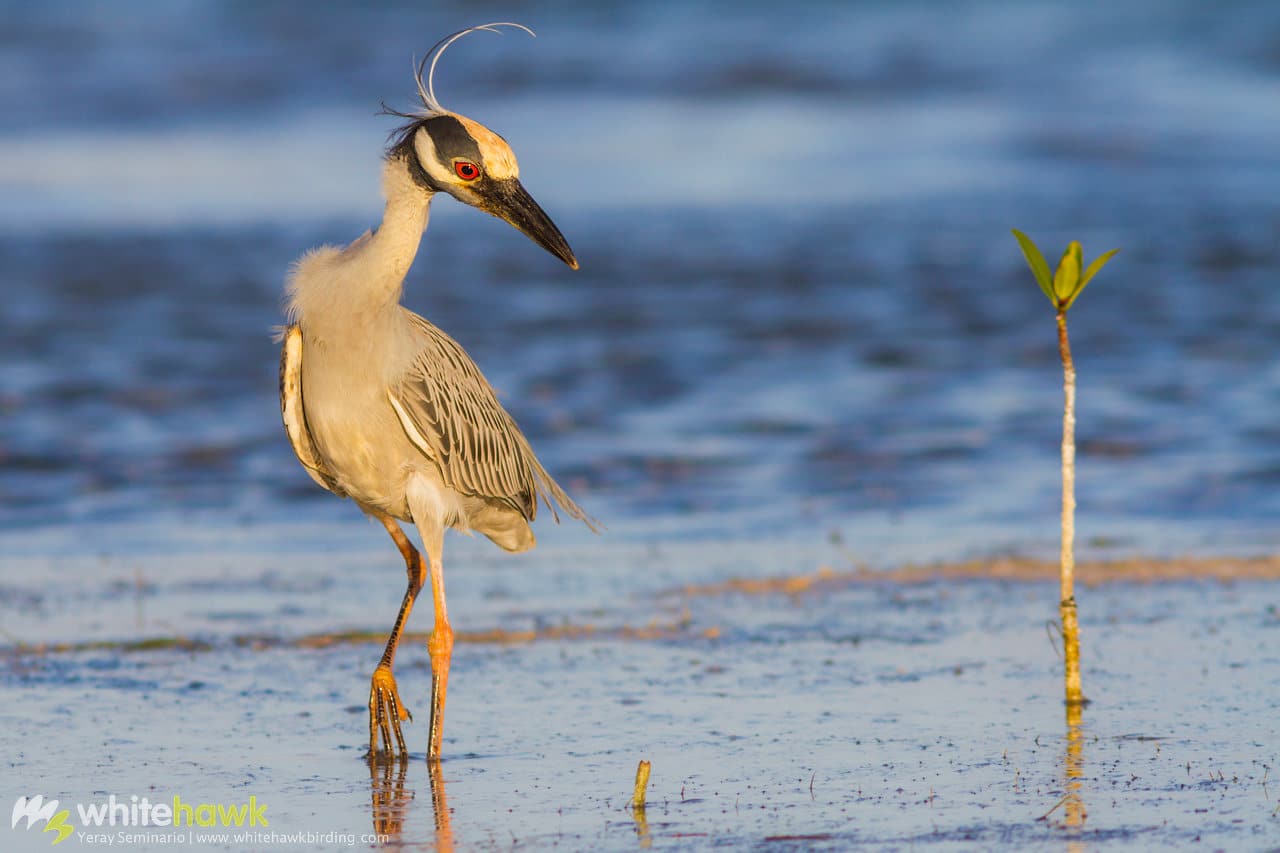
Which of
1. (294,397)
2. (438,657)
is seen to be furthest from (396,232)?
(438,657)

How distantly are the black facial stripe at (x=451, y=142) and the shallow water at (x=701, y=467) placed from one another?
1952 mm

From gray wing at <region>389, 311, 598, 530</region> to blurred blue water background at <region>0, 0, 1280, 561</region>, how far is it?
2.48 m

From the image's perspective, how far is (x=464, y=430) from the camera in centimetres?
640

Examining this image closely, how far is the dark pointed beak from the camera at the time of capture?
6.20 meters

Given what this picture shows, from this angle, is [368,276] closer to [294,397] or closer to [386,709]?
[294,397]

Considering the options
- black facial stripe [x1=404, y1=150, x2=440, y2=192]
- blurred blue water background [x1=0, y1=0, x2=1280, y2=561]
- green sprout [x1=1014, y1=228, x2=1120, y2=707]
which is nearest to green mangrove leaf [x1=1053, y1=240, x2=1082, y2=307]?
green sprout [x1=1014, y1=228, x2=1120, y2=707]

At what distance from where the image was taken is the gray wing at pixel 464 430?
6227mm

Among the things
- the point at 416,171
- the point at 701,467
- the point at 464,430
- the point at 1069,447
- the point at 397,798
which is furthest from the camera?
the point at 701,467

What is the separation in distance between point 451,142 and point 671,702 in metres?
Answer: 2.10

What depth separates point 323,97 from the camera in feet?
99.1

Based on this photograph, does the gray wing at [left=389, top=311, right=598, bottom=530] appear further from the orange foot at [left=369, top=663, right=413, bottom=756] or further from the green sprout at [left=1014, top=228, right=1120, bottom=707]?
the green sprout at [left=1014, top=228, right=1120, bottom=707]

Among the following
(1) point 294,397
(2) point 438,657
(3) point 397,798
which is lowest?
(3) point 397,798

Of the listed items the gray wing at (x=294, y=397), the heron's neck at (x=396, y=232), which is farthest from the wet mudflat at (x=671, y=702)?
the heron's neck at (x=396, y=232)

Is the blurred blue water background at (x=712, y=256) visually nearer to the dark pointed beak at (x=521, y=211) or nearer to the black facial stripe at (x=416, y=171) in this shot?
the dark pointed beak at (x=521, y=211)
